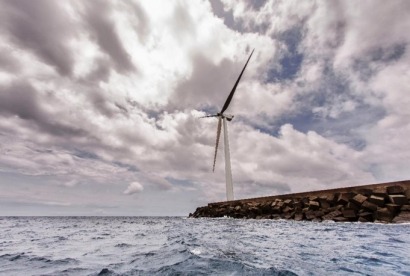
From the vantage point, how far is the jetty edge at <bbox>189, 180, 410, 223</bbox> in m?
19.2

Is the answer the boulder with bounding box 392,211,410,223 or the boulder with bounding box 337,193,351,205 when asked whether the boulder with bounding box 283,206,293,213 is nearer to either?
the boulder with bounding box 337,193,351,205

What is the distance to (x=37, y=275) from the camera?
7.00 m

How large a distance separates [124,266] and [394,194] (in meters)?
20.0

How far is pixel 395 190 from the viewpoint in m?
20.1

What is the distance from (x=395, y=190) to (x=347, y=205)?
146 inches

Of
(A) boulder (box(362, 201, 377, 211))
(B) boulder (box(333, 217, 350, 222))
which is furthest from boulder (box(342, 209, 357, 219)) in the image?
(A) boulder (box(362, 201, 377, 211))

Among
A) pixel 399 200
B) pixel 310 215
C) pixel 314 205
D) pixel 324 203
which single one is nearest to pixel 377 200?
pixel 399 200

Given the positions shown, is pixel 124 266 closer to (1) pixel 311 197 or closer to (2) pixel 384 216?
(2) pixel 384 216

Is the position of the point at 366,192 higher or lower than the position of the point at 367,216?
higher

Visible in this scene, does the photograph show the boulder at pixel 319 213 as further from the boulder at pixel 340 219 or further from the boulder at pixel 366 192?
the boulder at pixel 366 192

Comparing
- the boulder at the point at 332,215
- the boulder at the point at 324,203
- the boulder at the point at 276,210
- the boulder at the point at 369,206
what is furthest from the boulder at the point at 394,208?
the boulder at the point at 276,210

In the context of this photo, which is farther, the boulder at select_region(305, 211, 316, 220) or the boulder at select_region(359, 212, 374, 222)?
the boulder at select_region(305, 211, 316, 220)

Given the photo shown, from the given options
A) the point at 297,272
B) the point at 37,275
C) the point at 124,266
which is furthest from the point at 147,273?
the point at 297,272

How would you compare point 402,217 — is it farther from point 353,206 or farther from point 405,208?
point 353,206
